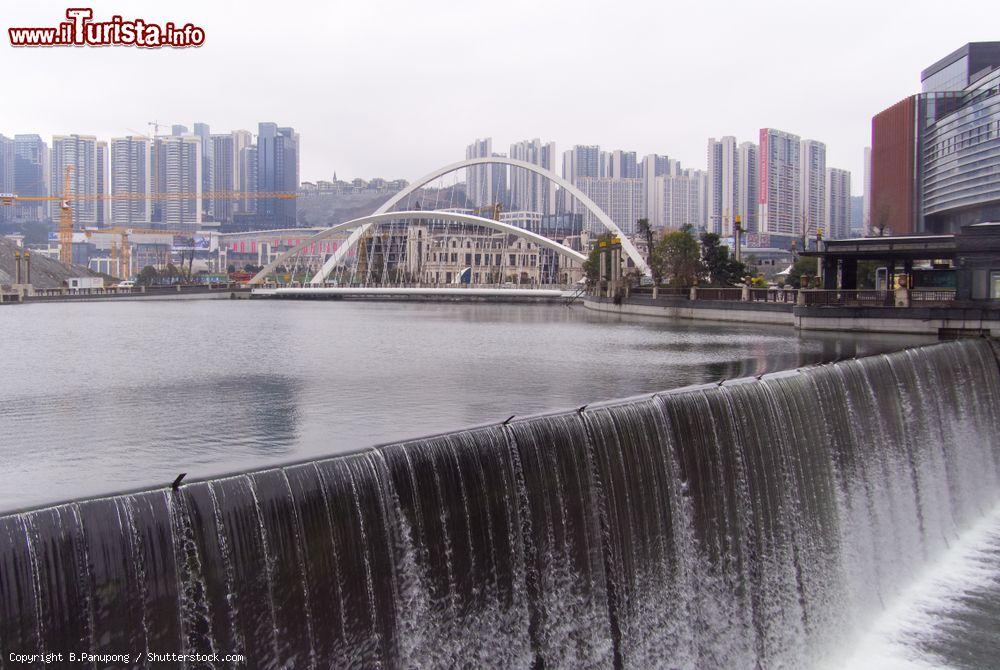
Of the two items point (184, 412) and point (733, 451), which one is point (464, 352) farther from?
point (733, 451)

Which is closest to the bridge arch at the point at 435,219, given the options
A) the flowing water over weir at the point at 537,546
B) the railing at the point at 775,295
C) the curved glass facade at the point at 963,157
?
the curved glass facade at the point at 963,157

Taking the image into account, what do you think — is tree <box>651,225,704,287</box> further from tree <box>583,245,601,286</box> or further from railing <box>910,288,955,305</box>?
railing <box>910,288,955,305</box>

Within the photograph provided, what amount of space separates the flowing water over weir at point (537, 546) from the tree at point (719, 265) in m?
42.6

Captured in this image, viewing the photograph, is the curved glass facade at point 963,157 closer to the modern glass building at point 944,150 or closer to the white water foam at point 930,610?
the modern glass building at point 944,150

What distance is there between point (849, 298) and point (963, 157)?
221ft

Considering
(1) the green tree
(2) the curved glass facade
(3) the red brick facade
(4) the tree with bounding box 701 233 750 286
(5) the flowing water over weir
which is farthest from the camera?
(3) the red brick facade

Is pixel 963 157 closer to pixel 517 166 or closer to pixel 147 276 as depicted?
pixel 517 166

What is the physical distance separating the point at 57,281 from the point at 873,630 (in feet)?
432

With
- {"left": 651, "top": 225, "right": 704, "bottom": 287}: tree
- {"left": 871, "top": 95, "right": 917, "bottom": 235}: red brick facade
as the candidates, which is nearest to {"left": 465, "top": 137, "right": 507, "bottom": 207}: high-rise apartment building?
{"left": 871, "top": 95, "right": 917, "bottom": 235}: red brick facade

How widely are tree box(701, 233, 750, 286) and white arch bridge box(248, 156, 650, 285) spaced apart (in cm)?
2766

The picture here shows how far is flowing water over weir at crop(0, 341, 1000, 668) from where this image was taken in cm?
676

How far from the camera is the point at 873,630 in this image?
1284 cm

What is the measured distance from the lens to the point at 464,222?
105438 millimetres

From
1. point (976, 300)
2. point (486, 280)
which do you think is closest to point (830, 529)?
point (976, 300)
